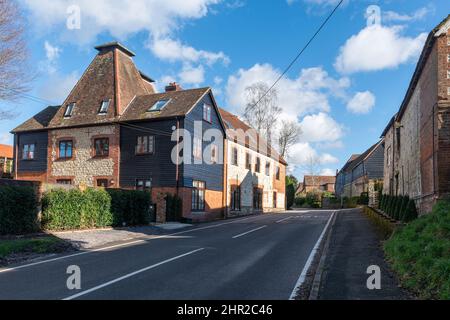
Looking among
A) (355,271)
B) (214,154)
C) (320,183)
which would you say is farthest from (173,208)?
(320,183)

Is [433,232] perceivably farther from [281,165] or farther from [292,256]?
[281,165]

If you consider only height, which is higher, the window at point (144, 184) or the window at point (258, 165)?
the window at point (258, 165)

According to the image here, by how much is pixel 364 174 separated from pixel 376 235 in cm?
4653

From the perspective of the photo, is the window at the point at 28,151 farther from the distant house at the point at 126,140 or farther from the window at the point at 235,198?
the window at the point at 235,198

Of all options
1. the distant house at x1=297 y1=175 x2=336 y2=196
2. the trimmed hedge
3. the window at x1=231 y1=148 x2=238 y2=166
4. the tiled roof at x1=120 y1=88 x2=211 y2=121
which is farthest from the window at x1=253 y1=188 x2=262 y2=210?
the distant house at x1=297 y1=175 x2=336 y2=196

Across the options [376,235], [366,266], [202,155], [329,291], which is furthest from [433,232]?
[202,155]

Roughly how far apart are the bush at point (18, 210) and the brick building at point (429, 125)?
14.9 meters

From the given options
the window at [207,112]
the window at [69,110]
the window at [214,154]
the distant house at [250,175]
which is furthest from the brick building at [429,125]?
the window at [69,110]

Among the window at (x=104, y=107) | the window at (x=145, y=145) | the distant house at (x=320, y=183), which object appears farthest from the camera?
the distant house at (x=320, y=183)

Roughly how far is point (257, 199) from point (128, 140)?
57.1 feet

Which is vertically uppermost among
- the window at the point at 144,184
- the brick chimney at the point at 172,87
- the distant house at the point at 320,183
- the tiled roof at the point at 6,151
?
the brick chimney at the point at 172,87

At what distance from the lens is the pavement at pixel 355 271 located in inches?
306
